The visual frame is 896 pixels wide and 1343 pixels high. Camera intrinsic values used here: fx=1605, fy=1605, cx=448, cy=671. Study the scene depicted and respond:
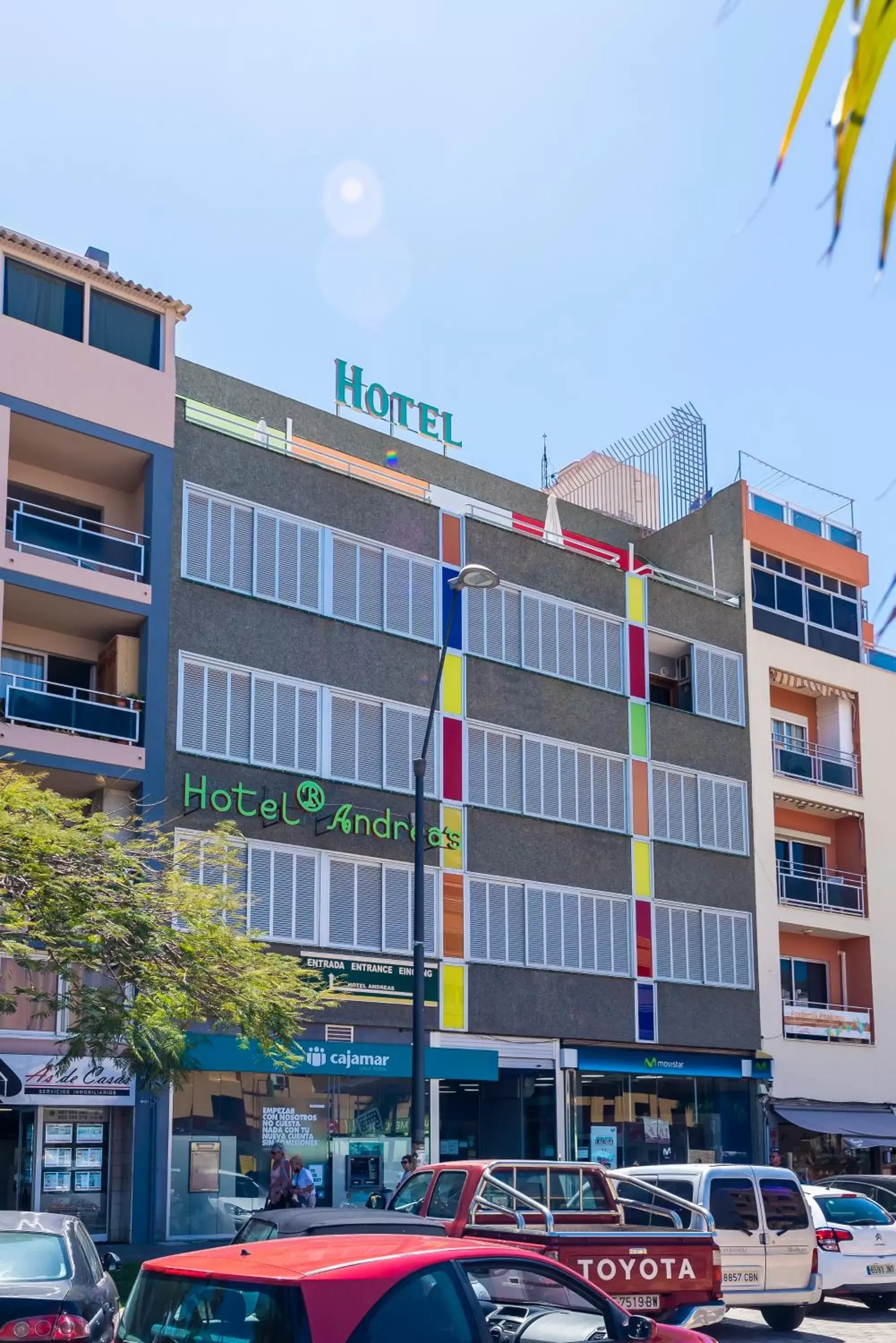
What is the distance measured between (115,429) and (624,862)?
1419 centimetres

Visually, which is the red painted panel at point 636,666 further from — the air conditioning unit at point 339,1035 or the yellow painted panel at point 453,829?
the air conditioning unit at point 339,1035

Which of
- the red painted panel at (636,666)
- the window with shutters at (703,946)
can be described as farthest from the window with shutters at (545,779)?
the window with shutters at (703,946)

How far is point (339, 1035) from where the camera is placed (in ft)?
93.5

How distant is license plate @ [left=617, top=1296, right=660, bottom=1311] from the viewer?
13.4 metres

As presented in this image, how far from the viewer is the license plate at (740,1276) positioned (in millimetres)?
16891

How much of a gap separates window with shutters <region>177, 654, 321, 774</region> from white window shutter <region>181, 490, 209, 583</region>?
5.20 feet

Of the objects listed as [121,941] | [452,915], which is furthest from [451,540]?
[121,941]

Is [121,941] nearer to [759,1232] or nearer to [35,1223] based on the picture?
[35,1223]

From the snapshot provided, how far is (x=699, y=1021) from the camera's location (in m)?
34.5

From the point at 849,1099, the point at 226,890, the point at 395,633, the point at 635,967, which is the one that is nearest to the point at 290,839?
the point at 395,633

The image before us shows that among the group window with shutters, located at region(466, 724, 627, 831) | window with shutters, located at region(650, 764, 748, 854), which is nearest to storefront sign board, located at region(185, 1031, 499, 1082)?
window with shutters, located at region(466, 724, 627, 831)

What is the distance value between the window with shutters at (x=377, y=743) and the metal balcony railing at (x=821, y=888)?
35.3 feet

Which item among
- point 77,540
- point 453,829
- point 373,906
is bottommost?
point 373,906

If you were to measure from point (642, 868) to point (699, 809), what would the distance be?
231cm
